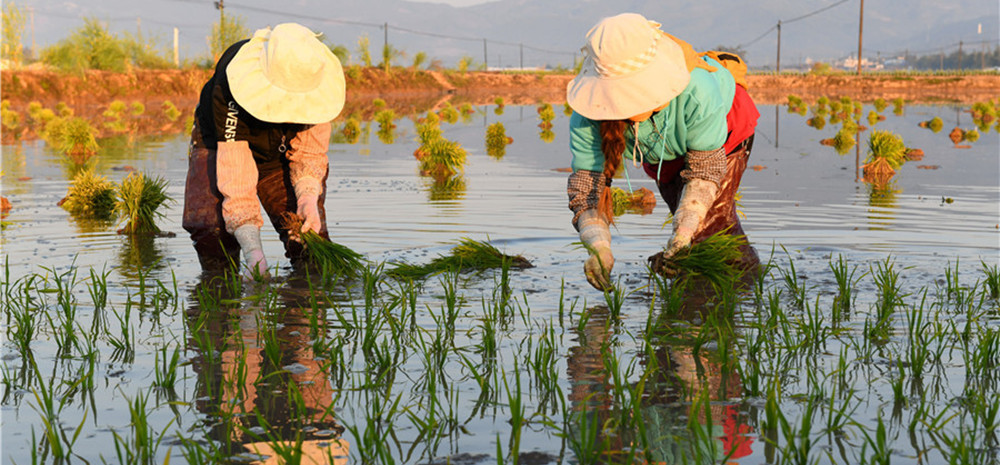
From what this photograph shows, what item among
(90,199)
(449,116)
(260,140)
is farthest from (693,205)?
(449,116)

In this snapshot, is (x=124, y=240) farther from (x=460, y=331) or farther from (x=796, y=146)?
(x=796, y=146)

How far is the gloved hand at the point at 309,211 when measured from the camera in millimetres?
6125

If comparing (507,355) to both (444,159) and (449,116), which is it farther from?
(449,116)

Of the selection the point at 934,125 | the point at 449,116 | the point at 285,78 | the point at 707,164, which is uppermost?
the point at 449,116

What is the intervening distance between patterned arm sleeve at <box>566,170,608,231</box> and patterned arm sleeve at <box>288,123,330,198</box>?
1606 millimetres

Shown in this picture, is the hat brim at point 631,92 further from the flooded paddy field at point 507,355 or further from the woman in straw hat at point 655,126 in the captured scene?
the flooded paddy field at point 507,355

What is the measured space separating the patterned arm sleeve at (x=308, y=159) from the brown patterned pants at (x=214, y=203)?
0.22 metres

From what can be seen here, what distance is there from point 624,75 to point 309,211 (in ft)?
7.45

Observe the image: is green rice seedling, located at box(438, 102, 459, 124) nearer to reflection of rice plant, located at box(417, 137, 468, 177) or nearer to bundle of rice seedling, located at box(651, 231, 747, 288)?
reflection of rice plant, located at box(417, 137, 468, 177)

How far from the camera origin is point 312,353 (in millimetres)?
4508

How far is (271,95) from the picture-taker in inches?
218

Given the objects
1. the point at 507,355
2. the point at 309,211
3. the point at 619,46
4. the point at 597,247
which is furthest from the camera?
the point at 309,211

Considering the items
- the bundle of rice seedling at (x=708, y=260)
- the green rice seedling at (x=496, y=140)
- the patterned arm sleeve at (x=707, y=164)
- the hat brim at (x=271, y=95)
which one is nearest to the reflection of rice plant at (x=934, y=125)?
the green rice seedling at (x=496, y=140)

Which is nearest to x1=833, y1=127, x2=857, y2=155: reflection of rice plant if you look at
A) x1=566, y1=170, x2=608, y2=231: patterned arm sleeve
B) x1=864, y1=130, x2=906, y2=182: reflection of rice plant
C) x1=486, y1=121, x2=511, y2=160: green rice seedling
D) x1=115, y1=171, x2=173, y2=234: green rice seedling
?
x1=864, y1=130, x2=906, y2=182: reflection of rice plant
